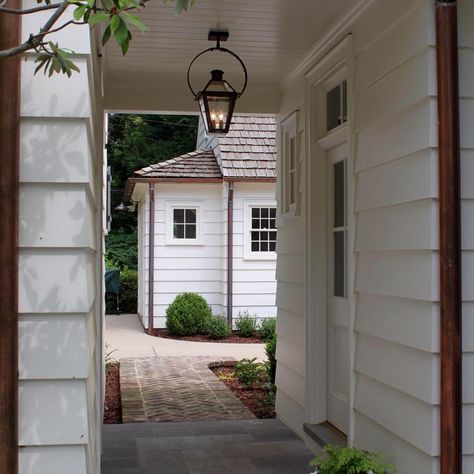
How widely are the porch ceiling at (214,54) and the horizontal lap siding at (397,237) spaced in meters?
0.53

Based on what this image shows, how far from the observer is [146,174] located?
1380 cm

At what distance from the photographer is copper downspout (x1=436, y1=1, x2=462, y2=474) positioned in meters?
3.08

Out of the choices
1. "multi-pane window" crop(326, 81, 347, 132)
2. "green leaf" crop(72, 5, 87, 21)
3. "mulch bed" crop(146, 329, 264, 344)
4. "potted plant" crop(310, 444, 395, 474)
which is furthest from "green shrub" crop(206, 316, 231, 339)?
"green leaf" crop(72, 5, 87, 21)

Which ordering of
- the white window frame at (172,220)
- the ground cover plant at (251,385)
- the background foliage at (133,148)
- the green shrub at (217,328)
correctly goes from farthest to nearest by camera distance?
the background foliage at (133,148) < the white window frame at (172,220) < the green shrub at (217,328) < the ground cover plant at (251,385)

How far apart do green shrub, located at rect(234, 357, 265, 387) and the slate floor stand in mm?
2088

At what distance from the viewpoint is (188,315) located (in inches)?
529

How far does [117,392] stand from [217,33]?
5105 millimetres

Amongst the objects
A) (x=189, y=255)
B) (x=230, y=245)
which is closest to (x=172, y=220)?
(x=189, y=255)

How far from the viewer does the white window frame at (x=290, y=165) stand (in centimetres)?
600

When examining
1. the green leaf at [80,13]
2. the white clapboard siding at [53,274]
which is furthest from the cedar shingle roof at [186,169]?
the green leaf at [80,13]

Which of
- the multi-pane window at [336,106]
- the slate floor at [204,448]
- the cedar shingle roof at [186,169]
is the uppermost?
the cedar shingle roof at [186,169]

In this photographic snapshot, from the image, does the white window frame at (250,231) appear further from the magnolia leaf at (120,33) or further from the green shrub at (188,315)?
the magnolia leaf at (120,33)

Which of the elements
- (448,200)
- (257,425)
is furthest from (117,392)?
(448,200)

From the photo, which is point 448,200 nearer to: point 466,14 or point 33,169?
point 466,14
